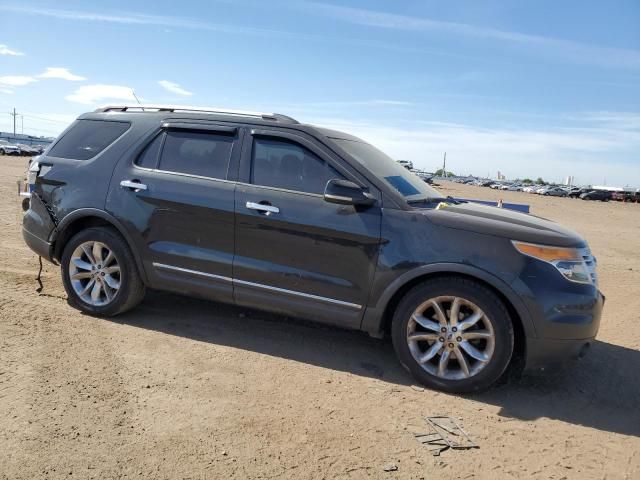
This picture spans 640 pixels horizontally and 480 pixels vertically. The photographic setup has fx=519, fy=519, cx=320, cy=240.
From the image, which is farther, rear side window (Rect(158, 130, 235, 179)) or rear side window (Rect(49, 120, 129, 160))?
rear side window (Rect(49, 120, 129, 160))

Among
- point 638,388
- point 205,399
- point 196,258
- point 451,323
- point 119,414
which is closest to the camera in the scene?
point 119,414

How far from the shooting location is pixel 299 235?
407cm

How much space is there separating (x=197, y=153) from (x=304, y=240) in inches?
51.5

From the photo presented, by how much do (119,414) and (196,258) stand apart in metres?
1.57

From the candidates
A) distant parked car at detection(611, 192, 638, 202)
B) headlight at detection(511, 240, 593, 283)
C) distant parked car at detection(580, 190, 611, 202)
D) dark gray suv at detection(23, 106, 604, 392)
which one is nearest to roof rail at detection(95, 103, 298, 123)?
dark gray suv at detection(23, 106, 604, 392)

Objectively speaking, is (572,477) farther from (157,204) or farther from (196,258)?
(157,204)

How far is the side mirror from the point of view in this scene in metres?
3.91

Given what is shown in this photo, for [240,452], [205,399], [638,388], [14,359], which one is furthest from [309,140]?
[638,388]

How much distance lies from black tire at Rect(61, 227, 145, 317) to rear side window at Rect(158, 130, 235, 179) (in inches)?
31.2

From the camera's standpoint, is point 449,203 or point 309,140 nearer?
point 309,140

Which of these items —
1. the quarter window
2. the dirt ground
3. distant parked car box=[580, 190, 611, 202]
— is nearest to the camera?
the dirt ground

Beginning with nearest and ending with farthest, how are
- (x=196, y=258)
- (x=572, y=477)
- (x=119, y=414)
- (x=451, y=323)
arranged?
(x=572, y=477)
(x=119, y=414)
(x=451, y=323)
(x=196, y=258)

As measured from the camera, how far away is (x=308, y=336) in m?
4.70

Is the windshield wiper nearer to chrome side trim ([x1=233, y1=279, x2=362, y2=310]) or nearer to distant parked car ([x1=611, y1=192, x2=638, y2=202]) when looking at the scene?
chrome side trim ([x1=233, y1=279, x2=362, y2=310])
